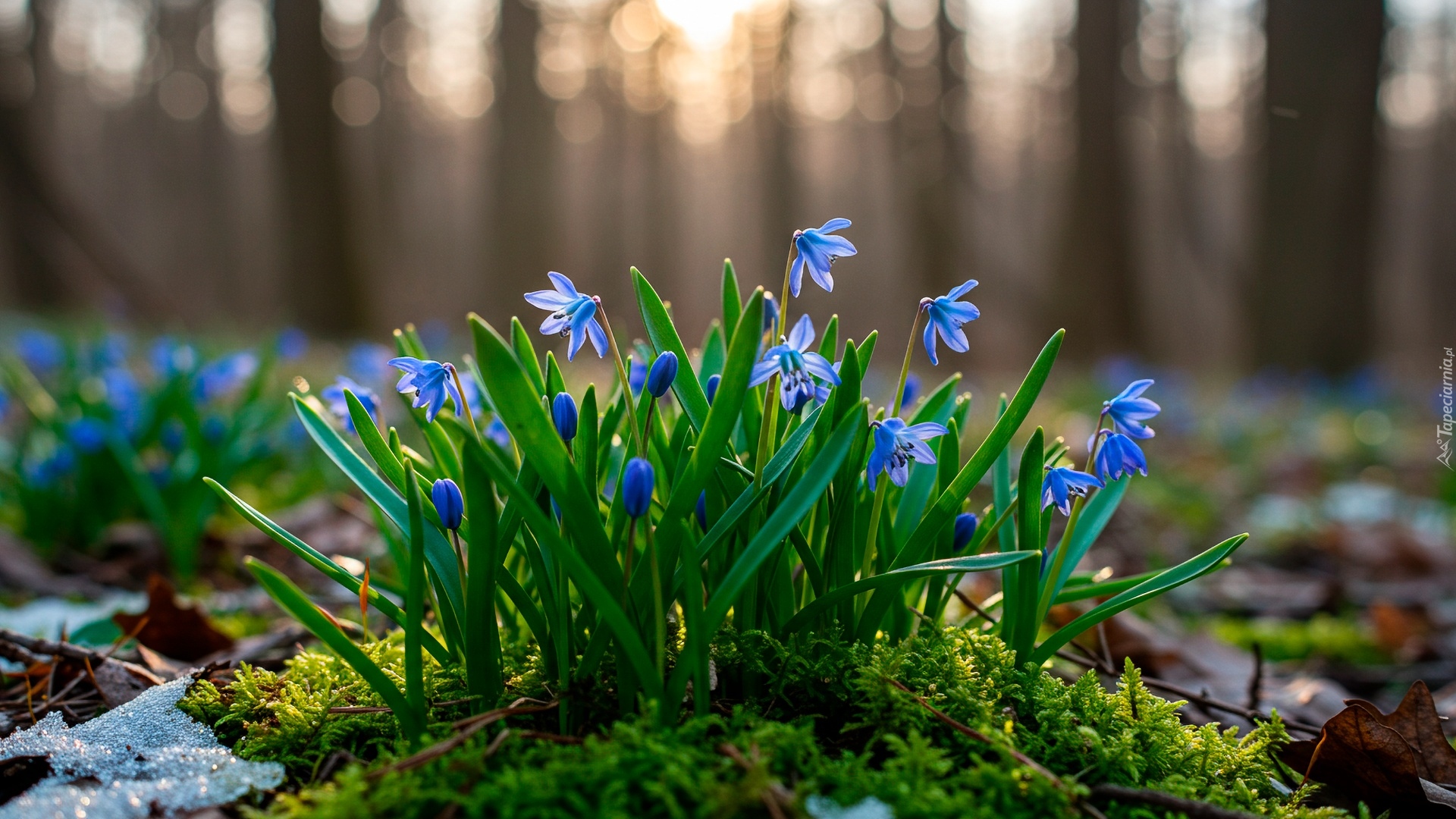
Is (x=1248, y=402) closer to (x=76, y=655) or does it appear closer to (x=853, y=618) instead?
(x=853, y=618)

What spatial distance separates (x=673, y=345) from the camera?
145 centimetres

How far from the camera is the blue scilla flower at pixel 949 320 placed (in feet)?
4.44

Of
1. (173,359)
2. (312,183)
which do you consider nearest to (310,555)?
(173,359)

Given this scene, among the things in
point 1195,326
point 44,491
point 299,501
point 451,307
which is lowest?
point 1195,326

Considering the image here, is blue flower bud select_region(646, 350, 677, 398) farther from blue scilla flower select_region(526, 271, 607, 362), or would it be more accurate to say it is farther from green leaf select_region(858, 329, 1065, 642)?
green leaf select_region(858, 329, 1065, 642)

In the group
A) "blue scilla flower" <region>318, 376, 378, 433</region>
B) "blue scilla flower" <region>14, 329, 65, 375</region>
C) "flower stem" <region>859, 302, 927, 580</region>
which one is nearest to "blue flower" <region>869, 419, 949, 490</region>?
"flower stem" <region>859, 302, 927, 580</region>

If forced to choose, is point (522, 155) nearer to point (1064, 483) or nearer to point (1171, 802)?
point (1064, 483)

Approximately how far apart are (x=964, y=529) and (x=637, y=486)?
2.03 feet

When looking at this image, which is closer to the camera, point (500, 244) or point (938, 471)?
point (938, 471)

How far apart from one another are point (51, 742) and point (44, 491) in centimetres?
189

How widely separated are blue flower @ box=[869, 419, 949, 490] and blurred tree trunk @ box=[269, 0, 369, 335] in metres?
10.1

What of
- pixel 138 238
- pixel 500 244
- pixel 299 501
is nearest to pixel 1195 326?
pixel 500 244

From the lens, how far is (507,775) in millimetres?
1116

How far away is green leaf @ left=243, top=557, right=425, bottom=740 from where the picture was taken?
122 cm
